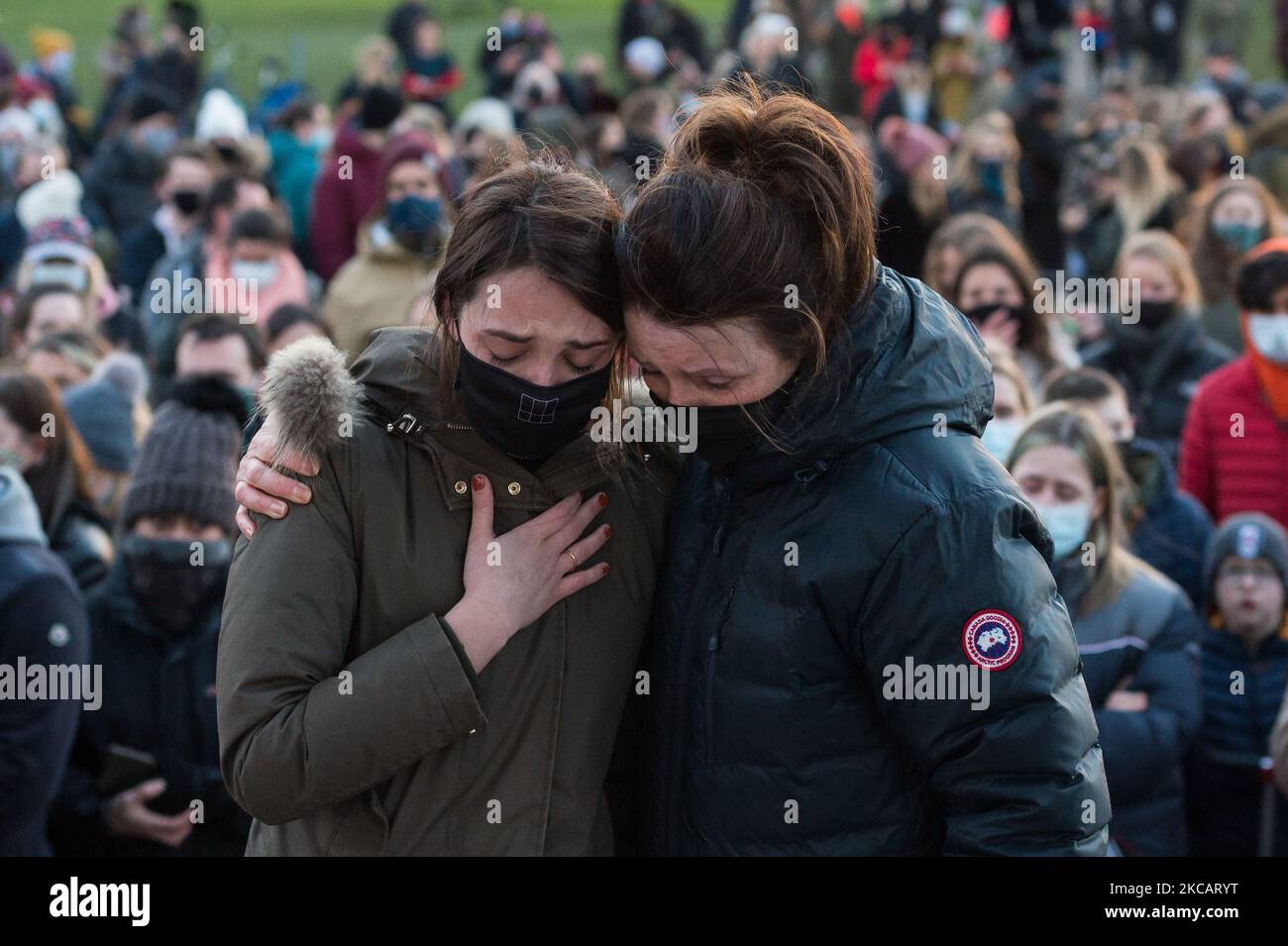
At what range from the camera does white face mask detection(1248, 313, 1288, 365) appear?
555 centimetres

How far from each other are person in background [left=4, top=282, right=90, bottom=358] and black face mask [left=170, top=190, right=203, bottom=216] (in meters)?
2.26

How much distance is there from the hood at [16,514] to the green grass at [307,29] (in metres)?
15.9

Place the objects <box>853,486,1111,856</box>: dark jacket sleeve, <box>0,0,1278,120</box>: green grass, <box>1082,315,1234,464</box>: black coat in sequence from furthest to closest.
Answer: <box>0,0,1278,120</box>: green grass → <box>1082,315,1234,464</box>: black coat → <box>853,486,1111,856</box>: dark jacket sleeve

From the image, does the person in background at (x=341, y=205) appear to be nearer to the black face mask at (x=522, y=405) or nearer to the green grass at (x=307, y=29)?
the black face mask at (x=522, y=405)

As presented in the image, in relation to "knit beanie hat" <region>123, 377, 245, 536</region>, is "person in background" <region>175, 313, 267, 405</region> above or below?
above

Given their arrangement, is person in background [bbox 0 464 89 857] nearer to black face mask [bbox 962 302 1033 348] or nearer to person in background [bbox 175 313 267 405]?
person in background [bbox 175 313 267 405]

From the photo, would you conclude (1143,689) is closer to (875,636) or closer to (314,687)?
(875,636)

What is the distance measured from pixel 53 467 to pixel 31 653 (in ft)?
3.08

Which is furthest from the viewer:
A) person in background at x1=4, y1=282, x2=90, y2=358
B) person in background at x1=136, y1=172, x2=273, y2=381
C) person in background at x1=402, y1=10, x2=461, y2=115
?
person in background at x1=402, y1=10, x2=461, y2=115

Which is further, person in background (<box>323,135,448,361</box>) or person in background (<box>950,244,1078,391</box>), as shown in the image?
person in background (<box>323,135,448,361</box>)

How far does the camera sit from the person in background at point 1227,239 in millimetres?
7078

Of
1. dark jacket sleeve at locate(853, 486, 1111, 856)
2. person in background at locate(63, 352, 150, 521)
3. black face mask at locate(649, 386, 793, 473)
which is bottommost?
dark jacket sleeve at locate(853, 486, 1111, 856)

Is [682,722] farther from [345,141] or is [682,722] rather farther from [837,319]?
[345,141]

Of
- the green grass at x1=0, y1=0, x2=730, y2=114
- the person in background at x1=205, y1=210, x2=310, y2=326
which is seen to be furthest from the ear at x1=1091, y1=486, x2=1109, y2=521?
the green grass at x1=0, y1=0, x2=730, y2=114
